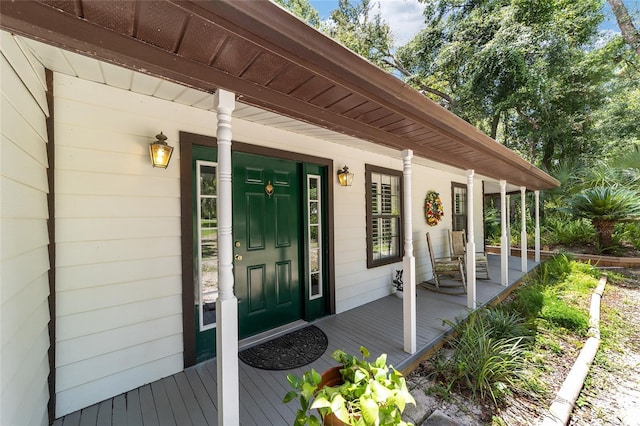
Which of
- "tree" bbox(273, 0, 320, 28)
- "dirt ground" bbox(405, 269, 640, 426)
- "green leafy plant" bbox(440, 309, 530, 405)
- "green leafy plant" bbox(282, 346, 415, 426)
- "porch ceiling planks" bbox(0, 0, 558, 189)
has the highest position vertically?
"tree" bbox(273, 0, 320, 28)

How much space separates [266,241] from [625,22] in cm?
1109

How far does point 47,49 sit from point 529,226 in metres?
12.6

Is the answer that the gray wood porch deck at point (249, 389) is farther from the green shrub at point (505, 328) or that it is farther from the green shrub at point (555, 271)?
the green shrub at point (555, 271)

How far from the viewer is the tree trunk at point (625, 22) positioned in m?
7.07

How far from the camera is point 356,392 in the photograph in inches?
51.3

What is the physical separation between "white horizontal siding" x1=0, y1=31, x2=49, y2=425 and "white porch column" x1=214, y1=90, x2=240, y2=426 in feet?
2.64

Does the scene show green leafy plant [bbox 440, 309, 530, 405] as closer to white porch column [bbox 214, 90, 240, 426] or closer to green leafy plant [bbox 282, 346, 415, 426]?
green leafy plant [bbox 282, 346, 415, 426]

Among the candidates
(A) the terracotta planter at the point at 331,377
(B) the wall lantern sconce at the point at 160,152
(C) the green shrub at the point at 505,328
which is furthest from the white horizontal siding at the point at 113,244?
(C) the green shrub at the point at 505,328

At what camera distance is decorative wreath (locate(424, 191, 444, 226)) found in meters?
5.32

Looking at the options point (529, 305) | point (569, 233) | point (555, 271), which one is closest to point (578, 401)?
point (529, 305)

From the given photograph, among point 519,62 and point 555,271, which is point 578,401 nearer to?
point 555,271

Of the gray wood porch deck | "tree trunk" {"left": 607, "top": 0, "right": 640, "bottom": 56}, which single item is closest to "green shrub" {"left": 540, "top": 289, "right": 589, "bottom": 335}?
the gray wood porch deck

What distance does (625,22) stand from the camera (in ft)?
23.6

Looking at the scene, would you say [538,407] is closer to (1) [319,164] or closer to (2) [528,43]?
(1) [319,164]
